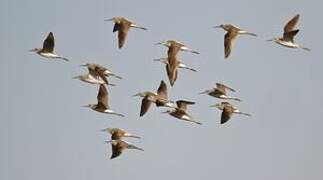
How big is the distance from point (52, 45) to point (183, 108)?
6.03 metres

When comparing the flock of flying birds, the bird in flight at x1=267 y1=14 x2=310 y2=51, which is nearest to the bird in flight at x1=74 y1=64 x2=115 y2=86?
the flock of flying birds

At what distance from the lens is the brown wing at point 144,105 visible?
3932cm

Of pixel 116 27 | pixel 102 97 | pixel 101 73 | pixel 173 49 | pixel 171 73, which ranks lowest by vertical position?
pixel 102 97

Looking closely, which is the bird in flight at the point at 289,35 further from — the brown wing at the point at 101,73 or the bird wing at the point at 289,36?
the brown wing at the point at 101,73

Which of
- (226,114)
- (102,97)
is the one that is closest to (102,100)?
(102,97)

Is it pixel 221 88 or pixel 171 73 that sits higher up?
pixel 171 73

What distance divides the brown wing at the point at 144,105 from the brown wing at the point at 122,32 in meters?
3.20

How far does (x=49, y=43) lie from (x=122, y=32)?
10.1 ft

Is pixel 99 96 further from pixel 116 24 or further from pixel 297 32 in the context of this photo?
pixel 297 32

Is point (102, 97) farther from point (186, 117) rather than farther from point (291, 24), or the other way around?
point (291, 24)

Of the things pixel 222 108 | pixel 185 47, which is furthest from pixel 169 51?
pixel 222 108

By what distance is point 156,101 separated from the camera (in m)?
39.1

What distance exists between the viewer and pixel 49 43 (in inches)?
1535

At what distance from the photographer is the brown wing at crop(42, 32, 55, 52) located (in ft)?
128
